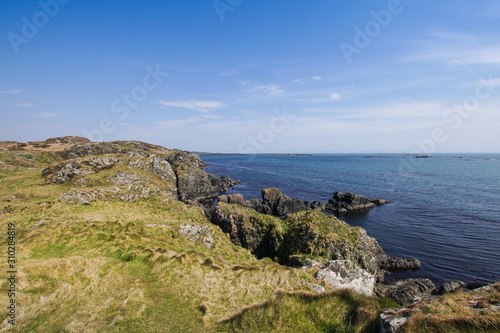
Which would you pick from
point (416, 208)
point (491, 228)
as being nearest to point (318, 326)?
point (491, 228)

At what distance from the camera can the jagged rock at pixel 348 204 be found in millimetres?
57281

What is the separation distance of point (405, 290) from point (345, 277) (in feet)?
42.4

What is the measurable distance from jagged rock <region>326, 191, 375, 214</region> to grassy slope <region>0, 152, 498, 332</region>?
139 feet

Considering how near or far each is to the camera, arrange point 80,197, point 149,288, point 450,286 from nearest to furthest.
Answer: point 149,288 → point 450,286 → point 80,197

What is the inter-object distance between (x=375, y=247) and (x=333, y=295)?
72.6 ft

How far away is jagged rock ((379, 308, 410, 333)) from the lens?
799cm

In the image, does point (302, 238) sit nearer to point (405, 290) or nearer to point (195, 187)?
point (405, 290)

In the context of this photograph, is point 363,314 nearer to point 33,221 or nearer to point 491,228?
point 33,221

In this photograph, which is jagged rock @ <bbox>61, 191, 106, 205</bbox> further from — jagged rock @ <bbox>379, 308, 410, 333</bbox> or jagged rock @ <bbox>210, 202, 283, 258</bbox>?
jagged rock @ <bbox>379, 308, 410, 333</bbox>

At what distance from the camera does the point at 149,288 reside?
1338cm

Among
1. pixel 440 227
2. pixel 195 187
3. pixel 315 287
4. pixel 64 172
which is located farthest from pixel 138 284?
pixel 195 187

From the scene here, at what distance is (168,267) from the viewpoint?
15367 millimetres

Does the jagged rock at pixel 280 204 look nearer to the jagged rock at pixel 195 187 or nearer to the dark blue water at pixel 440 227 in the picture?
the dark blue water at pixel 440 227

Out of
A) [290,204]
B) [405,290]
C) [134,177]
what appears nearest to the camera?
[405,290]
